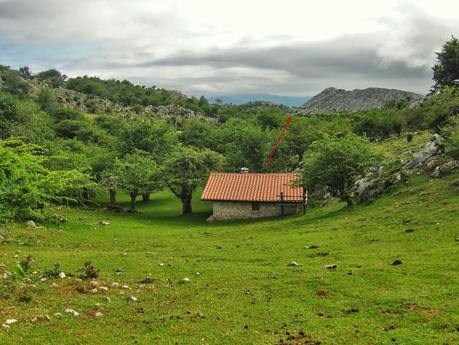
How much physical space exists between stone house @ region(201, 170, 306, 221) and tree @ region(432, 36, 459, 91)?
78619 millimetres

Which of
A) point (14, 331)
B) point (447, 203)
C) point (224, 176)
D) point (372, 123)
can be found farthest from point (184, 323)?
point (372, 123)

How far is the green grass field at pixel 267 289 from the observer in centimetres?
1326

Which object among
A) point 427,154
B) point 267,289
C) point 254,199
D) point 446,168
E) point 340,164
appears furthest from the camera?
point 254,199

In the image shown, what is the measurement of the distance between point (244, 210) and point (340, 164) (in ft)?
47.6

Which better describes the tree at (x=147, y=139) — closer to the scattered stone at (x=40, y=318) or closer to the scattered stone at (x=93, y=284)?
the scattered stone at (x=93, y=284)

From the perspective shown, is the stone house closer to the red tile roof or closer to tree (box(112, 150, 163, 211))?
the red tile roof

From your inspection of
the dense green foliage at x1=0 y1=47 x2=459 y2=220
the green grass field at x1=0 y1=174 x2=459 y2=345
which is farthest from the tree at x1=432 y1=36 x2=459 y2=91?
the green grass field at x1=0 y1=174 x2=459 y2=345

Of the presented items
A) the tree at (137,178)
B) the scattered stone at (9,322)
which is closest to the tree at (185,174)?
the tree at (137,178)

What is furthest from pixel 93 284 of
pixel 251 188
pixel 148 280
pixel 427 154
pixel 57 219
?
pixel 251 188

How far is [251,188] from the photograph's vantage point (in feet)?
187

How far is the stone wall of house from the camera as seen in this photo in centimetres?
5547

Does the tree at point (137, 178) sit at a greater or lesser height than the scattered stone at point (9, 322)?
greater

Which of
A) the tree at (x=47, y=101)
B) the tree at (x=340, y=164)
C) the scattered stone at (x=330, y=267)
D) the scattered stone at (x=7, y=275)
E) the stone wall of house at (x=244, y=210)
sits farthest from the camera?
the tree at (x=47, y=101)

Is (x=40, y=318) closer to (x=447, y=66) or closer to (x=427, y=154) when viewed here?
(x=427, y=154)
